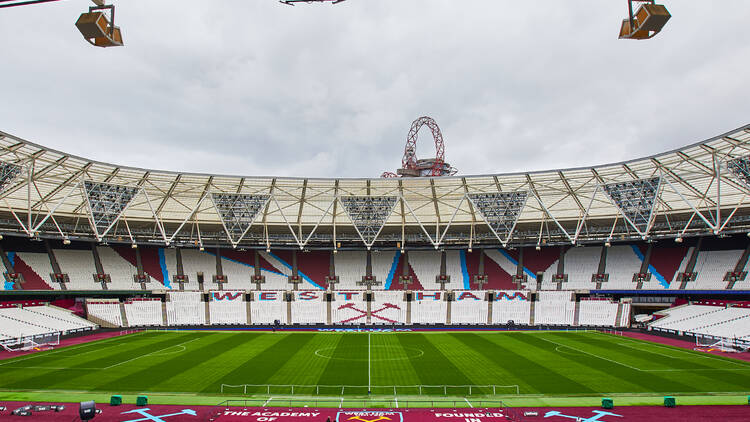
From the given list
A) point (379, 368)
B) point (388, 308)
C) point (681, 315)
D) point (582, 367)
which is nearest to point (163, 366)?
point (379, 368)

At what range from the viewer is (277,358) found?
33.9 m

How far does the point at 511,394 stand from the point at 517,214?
31.4m

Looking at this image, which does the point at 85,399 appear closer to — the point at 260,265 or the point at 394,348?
the point at 394,348

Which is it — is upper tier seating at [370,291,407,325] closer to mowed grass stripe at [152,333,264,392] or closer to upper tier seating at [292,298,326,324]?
upper tier seating at [292,298,326,324]

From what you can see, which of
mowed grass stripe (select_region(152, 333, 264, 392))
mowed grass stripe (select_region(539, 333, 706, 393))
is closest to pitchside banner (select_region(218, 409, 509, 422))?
mowed grass stripe (select_region(152, 333, 264, 392))

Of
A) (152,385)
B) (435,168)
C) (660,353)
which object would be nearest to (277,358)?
(152,385)

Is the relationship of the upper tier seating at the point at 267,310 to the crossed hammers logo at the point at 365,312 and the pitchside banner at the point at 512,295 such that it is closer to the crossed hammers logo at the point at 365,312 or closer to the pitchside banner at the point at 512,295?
the crossed hammers logo at the point at 365,312

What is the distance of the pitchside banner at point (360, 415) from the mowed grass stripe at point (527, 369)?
18.0 ft

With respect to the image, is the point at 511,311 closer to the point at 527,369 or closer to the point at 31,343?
the point at 527,369

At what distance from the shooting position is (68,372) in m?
28.6

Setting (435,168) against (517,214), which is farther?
(435,168)

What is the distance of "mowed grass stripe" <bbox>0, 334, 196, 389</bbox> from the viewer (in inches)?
1001

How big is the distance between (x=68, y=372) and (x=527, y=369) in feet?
100

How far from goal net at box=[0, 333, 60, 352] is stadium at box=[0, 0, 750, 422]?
0.21 m
